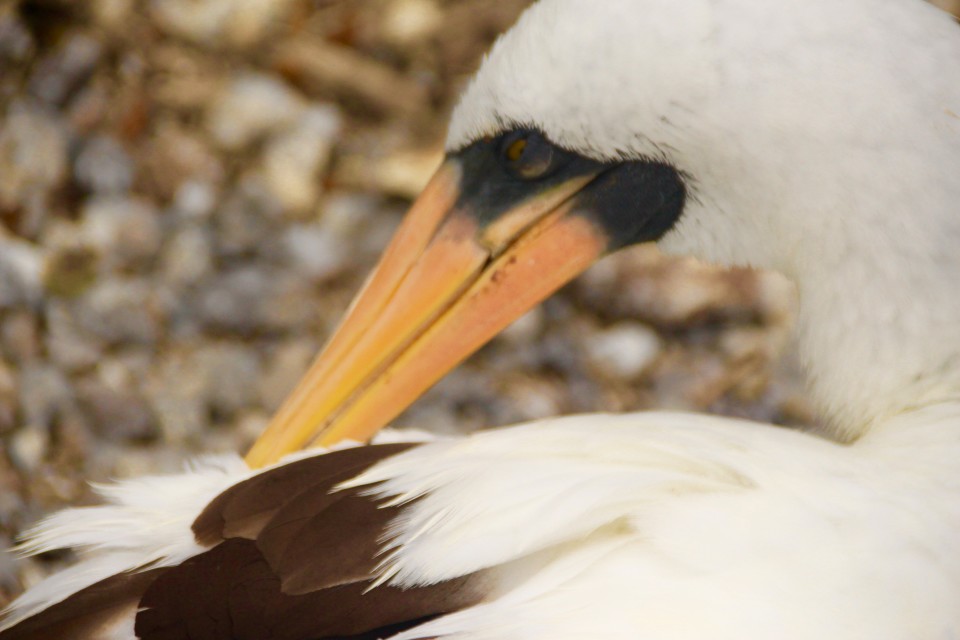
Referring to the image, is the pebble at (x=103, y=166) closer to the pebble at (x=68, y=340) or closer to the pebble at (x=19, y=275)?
the pebble at (x=19, y=275)

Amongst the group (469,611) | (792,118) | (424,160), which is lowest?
(469,611)

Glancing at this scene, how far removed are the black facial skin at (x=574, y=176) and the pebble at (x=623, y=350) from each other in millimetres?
1165

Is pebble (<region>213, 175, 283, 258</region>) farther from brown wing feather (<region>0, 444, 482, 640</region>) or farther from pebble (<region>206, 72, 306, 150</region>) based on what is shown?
brown wing feather (<region>0, 444, 482, 640</region>)

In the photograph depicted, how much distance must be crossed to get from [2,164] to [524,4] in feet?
4.78

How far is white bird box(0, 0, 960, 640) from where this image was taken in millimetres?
1190

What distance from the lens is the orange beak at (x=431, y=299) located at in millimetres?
1598

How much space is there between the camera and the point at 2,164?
9.43ft

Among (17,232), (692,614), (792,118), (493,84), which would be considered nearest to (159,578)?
(692,614)

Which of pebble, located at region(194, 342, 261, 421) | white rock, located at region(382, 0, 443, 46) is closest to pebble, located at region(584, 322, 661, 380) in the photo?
pebble, located at region(194, 342, 261, 421)

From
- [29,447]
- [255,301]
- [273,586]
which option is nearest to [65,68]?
[255,301]

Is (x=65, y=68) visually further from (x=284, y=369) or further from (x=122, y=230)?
(x=284, y=369)

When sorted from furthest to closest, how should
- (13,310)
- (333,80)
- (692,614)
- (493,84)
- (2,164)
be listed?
(333,80)
(2,164)
(13,310)
(493,84)
(692,614)

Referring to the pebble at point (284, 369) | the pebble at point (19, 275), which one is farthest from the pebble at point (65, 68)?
the pebble at point (284, 369)

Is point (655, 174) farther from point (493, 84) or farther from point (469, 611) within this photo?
point (469, 611)
